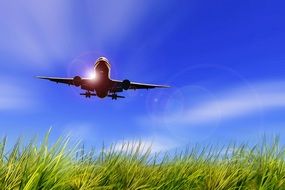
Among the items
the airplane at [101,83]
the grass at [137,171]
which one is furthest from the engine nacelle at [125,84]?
the grass at [137,171]

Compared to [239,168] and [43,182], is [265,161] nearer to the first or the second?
[239,168]

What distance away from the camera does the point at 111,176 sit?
9188 mm

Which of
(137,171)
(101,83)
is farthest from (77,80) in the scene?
(137,171)

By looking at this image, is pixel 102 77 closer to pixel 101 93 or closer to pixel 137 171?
pixel 101 93

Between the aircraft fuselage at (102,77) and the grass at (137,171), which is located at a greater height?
the aircraft fuselage at (102,77)

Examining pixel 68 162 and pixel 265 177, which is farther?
pixel 265 177

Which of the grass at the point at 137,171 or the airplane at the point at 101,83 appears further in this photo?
the airplane at the point at 101,83

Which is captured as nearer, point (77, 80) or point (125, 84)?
point (125, 84)

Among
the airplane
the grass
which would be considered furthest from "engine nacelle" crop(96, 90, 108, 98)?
the grass

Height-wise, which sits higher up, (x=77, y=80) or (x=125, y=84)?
(x=125, y=84)

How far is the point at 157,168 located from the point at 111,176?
132 cm

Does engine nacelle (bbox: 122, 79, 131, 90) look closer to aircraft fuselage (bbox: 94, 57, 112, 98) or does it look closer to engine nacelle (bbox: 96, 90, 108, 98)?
aircraft fuselage (bbox: 94, 57, 112, 98)

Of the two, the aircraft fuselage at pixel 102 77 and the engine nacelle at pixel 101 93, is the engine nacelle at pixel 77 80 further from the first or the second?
the engine nacelle at pixel 101 93

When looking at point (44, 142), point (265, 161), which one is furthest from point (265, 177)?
point (44, 142)
